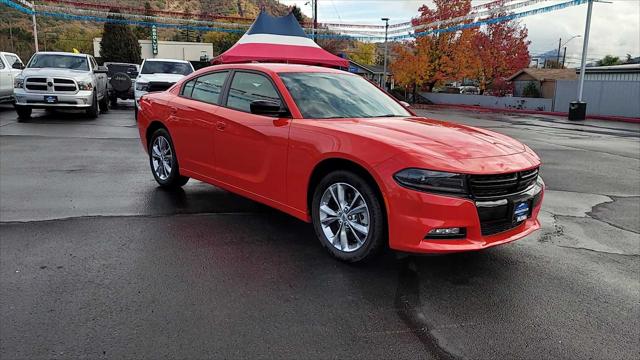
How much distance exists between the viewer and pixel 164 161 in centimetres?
629

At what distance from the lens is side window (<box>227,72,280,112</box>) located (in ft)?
15.7

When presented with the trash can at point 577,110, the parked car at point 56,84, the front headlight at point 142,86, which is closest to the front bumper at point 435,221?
the front headlight at point 142,86

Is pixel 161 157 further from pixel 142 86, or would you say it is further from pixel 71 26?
pixel 71 26

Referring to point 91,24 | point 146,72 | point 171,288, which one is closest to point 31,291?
point 171,288

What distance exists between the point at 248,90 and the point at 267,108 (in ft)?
2.37

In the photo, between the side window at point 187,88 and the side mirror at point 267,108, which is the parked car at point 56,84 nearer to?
the side window at point 187,88

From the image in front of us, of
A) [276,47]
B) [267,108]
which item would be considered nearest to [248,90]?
[267,108]

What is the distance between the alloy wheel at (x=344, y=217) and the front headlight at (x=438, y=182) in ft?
1.61

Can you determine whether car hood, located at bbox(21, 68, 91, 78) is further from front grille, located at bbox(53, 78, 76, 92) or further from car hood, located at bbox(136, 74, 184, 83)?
car hood, located at bbox(136, 74, 184, 83)

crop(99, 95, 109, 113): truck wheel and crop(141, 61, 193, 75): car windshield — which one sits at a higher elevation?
crop(141, 61, 193, 75): car windshield

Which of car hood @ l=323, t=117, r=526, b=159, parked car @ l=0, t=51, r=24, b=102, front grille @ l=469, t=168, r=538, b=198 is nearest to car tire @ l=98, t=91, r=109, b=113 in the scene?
parked car @ l=0, t=51, r=24, b=102

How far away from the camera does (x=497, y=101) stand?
128 ft

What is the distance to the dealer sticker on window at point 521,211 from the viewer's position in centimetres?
380

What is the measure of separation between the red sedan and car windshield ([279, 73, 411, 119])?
0.04ft
